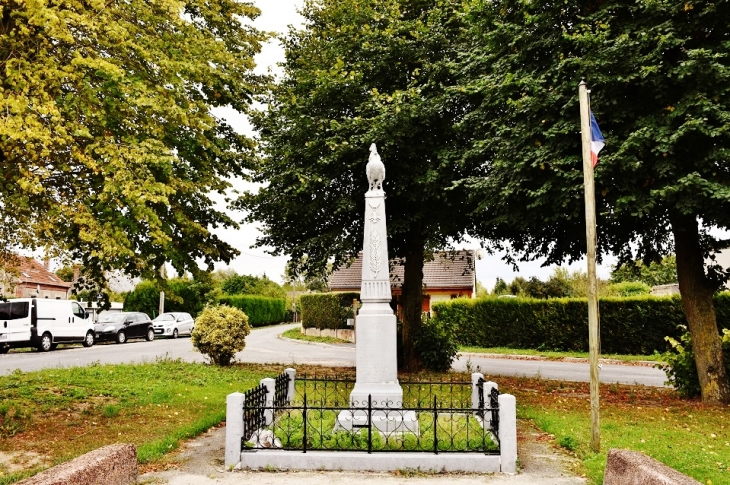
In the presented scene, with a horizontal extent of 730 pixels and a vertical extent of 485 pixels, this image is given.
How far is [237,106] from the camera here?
11.5 m

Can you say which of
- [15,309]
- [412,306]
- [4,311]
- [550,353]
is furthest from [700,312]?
[4,311]

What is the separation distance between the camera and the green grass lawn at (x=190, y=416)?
7043 millimetres

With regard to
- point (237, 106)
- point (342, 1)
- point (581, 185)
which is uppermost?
point (342, 1)

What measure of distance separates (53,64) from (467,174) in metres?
8.97

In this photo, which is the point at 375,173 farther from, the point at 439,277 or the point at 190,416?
the point at 439,277

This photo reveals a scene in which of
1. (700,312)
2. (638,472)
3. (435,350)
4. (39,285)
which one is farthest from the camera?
(39,285)

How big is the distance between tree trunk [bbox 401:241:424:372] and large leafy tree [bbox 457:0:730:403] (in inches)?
168

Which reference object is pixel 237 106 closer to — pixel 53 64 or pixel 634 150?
pixel 53 64

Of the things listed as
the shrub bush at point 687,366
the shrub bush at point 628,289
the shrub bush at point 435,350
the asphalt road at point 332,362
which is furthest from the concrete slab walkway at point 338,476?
the shrub bush at point 628,289

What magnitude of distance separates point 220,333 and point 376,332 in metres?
9.53

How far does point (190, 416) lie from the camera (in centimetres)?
966

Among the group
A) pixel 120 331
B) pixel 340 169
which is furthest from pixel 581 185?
pixel 120 331

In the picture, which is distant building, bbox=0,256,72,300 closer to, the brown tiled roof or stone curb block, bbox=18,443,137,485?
the brown tiled roof

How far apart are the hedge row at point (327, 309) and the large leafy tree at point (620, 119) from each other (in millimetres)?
21651
